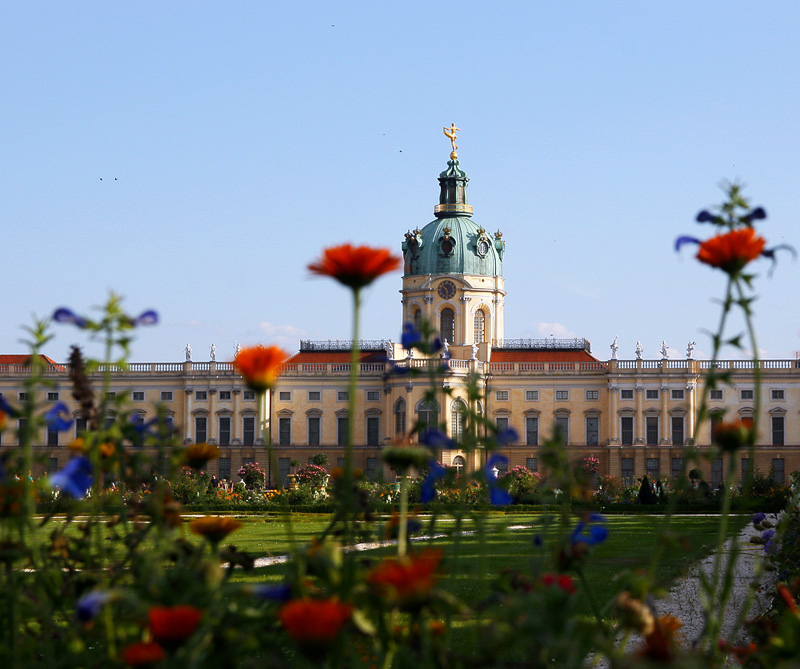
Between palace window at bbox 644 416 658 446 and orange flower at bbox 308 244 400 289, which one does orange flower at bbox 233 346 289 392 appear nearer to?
orange flower at bbox 308 244 400 289

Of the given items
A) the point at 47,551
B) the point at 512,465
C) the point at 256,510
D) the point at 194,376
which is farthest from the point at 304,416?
the point at 47,551

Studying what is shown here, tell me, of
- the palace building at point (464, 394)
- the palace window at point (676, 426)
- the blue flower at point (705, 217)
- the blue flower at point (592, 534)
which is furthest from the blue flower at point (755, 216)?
the palace window at point (676, 426)

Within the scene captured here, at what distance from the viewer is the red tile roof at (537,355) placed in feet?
200

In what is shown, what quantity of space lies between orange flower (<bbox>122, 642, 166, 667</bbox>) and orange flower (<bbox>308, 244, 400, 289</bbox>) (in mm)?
962

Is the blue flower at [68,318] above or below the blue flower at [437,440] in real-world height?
above

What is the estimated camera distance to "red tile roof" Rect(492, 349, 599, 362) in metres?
60.9

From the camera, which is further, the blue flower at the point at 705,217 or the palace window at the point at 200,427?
the palace window at the point at 200,427

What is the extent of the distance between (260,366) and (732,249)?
4.58 ft

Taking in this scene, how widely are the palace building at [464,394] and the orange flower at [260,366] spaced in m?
52.1

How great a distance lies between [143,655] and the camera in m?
2.31

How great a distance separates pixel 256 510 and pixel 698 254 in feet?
112

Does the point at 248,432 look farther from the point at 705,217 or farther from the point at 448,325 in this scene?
the point at 705,217

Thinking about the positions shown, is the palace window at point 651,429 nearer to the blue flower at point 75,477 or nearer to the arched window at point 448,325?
the arched window at point 448,325

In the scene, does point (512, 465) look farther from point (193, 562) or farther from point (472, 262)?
point (193, 562)
